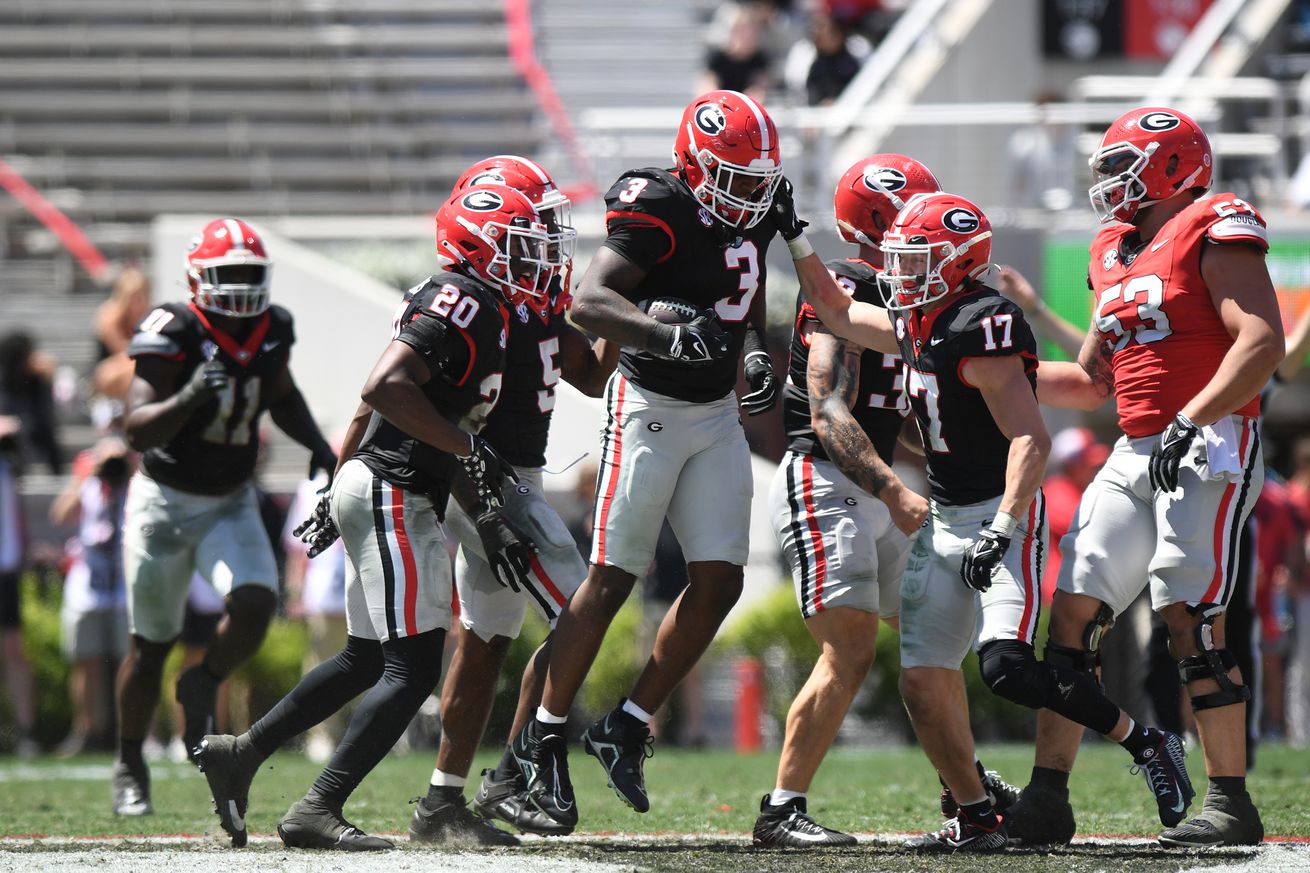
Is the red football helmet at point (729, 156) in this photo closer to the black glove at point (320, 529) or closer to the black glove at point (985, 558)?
the black glove at point (985, 558)

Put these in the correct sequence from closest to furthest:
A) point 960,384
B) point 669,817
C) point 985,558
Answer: point 985,558, point 960,384, point 669,817

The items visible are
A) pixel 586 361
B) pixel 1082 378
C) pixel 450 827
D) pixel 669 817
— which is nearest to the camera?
pixel 450 827

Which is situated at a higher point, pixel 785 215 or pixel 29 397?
pixel 785 215

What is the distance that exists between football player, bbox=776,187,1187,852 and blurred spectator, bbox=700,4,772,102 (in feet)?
37.2

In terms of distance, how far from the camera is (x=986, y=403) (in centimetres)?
512

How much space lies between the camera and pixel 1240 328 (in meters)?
5.15

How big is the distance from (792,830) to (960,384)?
1407mm

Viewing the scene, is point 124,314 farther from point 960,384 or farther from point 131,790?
point 960,384

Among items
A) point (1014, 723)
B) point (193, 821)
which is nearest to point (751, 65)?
point (1014, 723)

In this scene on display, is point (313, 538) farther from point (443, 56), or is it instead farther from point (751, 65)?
point (443, 56)

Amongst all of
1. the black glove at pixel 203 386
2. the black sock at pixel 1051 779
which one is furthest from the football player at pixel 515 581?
the black sock at pixel 1051 779

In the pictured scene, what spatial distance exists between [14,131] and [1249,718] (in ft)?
47.2

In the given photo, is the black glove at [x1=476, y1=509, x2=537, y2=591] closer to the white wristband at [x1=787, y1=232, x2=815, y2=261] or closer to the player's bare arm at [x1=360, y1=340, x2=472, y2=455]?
the player's bare arm at [x1=360, y1=340, x2=472, y2=455]

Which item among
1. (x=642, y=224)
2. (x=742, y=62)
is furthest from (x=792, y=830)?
(x=742, y=62)
